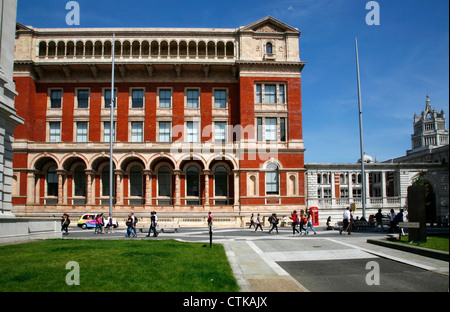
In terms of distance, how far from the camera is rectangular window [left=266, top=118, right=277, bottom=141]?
4069 cm

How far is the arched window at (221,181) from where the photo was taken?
136 ft

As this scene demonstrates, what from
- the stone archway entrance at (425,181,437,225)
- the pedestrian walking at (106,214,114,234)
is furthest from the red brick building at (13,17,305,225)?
the stone archway entrance at (425,181,437,225)

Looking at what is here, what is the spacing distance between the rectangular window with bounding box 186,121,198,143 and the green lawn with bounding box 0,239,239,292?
27069 millimetres

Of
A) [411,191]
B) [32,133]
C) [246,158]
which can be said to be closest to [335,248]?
[411,191]

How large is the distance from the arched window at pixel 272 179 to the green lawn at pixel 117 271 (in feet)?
83.7

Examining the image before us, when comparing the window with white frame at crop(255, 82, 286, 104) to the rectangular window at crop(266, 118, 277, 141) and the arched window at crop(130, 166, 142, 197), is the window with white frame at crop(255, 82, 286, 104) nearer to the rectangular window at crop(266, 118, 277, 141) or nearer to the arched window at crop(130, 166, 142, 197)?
the rectangular window at crop(266, 118, 277, 141)

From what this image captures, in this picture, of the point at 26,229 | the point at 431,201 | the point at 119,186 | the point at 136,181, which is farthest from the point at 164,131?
the point at 431,201

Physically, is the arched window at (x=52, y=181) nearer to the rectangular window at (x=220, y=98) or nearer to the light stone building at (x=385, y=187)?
the rectangular window at (x=220, y=98)

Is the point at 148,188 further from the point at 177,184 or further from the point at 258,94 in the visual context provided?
the point at 258,94

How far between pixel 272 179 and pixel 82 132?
74.4 ft
